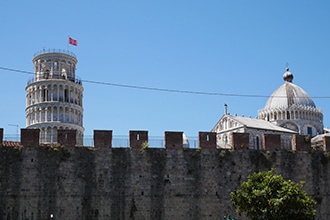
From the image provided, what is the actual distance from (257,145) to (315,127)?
59.1ft

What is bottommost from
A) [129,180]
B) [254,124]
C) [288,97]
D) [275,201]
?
[275,201]

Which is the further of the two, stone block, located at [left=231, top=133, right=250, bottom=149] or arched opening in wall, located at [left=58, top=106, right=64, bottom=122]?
arched opening in wall, located at [left=58, top=106, right=64, bottom=122]

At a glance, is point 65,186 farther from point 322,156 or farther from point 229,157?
point 322,156

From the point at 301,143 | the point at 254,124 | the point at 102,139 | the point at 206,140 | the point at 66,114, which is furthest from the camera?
the point at 66,114

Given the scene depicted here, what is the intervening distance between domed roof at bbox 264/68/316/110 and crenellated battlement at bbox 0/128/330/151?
1638 inches

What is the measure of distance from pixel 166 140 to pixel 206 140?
8.05ft

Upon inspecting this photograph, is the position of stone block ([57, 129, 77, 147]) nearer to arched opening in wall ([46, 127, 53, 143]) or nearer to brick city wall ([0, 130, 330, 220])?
brick city wall ([0, 130, 330, 220])

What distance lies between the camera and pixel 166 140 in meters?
32.5

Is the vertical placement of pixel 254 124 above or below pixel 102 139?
above

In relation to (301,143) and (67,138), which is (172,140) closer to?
(67,138)

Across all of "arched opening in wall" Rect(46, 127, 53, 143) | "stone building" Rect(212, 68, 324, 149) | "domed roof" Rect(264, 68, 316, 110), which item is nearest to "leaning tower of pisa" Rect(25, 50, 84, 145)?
"arched opening in wall" Rect(46, 127, 53, 143)

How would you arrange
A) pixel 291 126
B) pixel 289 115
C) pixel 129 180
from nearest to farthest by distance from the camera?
pixel 129 180 < pixel 289 115 < pixel 291 126

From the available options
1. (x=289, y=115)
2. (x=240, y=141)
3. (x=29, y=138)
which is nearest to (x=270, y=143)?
(x=240, y=141)

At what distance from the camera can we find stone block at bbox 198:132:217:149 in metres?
33.0
